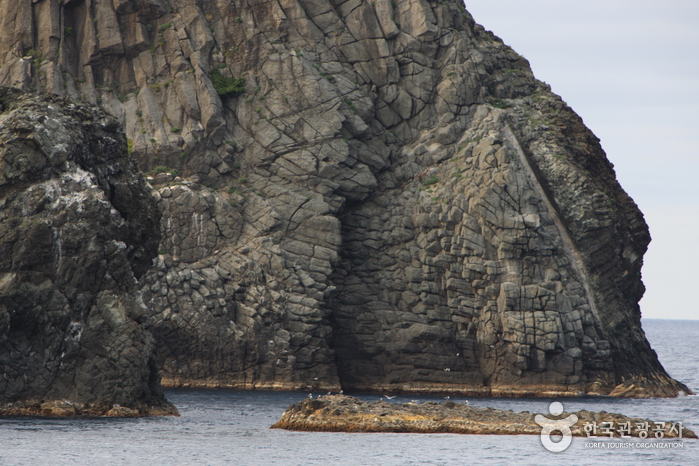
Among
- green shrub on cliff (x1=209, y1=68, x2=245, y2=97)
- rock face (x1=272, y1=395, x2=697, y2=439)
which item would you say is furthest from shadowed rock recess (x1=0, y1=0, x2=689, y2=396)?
rock face (x1=272, y1=395, x2=697, y2=439)

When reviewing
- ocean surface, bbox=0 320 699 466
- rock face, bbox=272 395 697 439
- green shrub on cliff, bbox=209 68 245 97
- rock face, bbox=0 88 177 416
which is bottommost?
ocean surface, bbox=0 320 699 466

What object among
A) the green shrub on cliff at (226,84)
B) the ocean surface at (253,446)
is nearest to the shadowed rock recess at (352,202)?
the green shrub on cliff at (226,84)

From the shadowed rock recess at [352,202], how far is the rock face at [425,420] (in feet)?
75.1

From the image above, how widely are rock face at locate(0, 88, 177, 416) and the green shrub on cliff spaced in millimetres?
27405

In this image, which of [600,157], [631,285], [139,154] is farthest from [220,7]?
[631,285]

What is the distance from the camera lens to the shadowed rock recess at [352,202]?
81.2 metres

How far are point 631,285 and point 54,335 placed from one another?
53.8 m

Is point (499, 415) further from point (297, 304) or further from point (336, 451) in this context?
point (297, 304)

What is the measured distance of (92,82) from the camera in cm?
8694

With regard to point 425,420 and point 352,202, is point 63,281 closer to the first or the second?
point 425,420

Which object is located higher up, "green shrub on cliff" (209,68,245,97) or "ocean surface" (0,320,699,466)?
"green shrub on cliff" (209,68,245,97)

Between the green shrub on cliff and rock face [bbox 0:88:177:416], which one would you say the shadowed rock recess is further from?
rock face [bbox 0:88:177:416]

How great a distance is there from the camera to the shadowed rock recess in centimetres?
8119

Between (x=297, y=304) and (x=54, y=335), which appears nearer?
(x=54, y=335)
